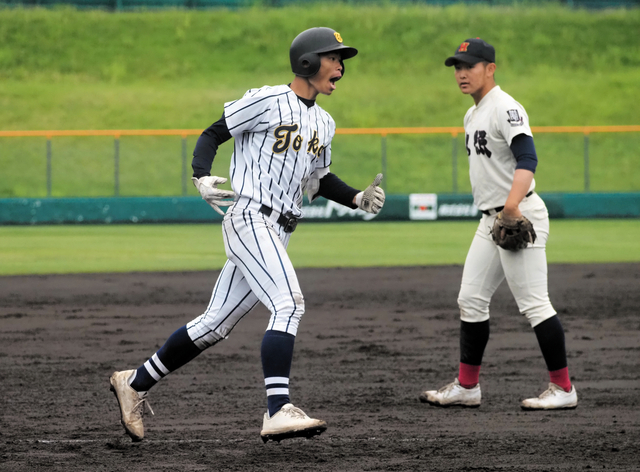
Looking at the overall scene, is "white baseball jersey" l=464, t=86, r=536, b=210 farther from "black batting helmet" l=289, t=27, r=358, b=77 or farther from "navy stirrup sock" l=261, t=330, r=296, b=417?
"navy stirrup sock" l=261, t=330, r=296, b=417

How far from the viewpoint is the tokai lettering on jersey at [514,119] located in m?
5.24

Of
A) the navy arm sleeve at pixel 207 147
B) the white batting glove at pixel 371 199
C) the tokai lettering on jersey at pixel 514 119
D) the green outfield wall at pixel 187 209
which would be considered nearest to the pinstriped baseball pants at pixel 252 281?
the navy arm sleeve at pixel 207 147

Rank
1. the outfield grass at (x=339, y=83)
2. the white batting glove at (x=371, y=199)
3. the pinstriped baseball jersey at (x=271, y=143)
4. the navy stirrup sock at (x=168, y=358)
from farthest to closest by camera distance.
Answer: the outfield grass at (x=339, y=83) → the white batting glove at (x=371, y=199) → the navy stirrup sock at (x=168, y=358) → the pinstriped baseball jersey at (x=271, y=143)

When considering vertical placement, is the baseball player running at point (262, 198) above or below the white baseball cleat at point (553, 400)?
above

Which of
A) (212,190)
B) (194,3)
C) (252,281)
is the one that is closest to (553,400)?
(252,281)

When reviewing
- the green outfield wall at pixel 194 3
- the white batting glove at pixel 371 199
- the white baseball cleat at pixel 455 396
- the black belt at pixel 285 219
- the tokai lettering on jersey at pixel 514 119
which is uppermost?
the green outfield wall at pixel 194 3

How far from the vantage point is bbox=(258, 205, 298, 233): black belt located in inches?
183

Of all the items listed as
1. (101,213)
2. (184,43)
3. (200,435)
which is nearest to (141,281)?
(200,435)

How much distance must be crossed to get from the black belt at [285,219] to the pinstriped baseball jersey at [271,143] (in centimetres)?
3

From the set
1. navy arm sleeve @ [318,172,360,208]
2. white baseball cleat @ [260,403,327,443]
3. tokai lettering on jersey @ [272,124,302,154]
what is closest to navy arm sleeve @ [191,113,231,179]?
tokai lettering on jersey @ [272,124,302,154]

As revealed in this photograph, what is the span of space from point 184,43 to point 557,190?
1844cm

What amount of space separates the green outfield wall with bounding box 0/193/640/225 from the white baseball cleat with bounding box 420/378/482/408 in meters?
15.0

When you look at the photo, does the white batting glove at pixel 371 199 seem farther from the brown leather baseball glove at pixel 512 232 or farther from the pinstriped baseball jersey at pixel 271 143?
the brown leather baseball glove at pixel 512 232

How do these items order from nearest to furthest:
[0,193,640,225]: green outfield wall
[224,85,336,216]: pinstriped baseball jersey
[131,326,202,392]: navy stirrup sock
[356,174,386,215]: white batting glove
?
[224,85,336,216]: pinstriped baseball jersey, [131,326,202,392]: navy stirrup sock, [356,174,386,215]: white batting glove, [0,193,640,225]: green outfield wall
